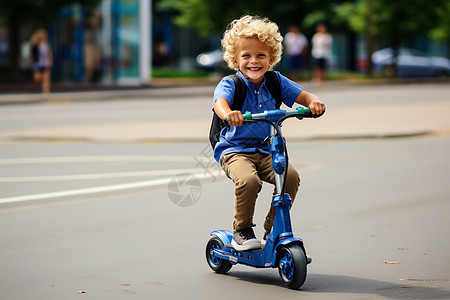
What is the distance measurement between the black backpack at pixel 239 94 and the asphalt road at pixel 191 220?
3.08ft

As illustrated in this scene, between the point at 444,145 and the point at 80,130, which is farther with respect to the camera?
the point at 80,130

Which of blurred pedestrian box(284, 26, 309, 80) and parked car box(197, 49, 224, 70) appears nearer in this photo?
blurred pedestrian box(284, 26, 309, 80)

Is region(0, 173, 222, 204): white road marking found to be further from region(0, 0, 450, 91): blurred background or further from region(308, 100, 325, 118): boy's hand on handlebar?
region(0, 0, 450, 91): blurred background

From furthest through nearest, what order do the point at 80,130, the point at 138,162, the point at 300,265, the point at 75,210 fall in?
the point at 80,130 → the point at 138,162 → the point at 75,210 → the point at 300,265

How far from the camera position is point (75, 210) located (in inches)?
349

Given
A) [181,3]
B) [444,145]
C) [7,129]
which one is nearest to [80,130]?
[7,129]

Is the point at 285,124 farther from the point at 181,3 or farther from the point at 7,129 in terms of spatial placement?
the point at 181,3

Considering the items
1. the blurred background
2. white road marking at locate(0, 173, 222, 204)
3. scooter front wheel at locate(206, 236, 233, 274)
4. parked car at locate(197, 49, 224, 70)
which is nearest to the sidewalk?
white road marking at locate(0, 173, 222, 204)

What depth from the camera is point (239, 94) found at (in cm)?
573

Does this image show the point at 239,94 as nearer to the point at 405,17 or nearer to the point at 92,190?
the point at 92,190

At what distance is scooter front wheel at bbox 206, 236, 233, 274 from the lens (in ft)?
20.0

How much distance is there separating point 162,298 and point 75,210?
362 centimetres

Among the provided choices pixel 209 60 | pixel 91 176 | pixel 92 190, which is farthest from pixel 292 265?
pixel 209 60

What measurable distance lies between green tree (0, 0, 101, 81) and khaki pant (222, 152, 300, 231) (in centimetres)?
2825
